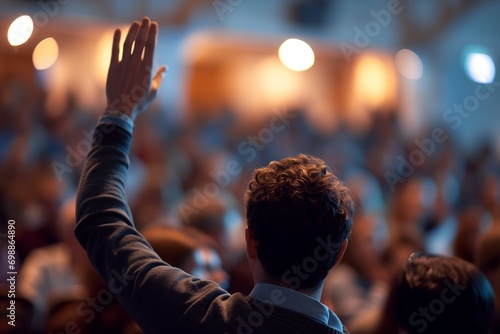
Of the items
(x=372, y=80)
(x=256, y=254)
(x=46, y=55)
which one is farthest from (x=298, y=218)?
(x=372, y=80)

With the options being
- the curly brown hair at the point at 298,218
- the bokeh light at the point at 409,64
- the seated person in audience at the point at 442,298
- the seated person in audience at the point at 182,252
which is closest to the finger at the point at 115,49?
the curly brown hair at the point at 298,218

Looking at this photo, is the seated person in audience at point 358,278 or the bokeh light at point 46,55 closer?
the seated person in audience at point 358,278

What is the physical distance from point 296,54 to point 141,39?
7035 mm

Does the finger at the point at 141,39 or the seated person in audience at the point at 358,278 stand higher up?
the finger at the point at 141,39

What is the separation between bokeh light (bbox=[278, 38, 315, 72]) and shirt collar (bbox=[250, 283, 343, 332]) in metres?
7.05

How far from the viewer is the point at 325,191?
1098mm

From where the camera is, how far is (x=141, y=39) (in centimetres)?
123

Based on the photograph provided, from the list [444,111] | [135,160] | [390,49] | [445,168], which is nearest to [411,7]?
[390,49]

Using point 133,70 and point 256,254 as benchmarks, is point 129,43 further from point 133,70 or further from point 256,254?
point 256,254

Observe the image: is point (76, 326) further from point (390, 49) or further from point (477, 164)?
point (390, 49)

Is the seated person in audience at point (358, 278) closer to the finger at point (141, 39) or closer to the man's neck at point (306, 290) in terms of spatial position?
the man's neck at point (306, 290)

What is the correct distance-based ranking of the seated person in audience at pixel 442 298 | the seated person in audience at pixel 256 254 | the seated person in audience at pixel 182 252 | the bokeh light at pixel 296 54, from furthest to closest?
the bokeh light at pixel 296 54 → the seated person in audience at pixel 182 252 → the seated person in audience at pixel 442 298 → the seated person in audience at pixel 256 254

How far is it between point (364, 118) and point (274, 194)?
28.5 ft

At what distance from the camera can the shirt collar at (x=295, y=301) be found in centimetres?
108
